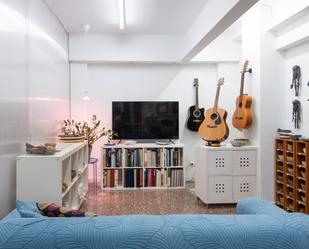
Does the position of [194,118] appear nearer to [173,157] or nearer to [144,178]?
[173,157]

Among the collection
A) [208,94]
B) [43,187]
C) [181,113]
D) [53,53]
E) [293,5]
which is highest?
[293,5]

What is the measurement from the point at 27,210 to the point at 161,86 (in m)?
4.40

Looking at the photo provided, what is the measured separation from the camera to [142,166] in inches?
205

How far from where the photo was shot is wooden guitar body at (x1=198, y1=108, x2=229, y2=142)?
167 inches

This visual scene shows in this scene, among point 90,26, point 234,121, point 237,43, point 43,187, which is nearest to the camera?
point 43,187

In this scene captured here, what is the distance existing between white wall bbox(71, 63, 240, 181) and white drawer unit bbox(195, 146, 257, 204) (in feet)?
5.50

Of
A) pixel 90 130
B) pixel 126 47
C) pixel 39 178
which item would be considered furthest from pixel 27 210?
pixel 126 47

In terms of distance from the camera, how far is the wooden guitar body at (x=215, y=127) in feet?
13.9

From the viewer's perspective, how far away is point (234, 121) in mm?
4461

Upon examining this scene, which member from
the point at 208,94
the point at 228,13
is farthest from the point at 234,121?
the point at 228,13

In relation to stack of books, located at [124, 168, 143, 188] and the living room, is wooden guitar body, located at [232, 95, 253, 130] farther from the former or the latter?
stack of books, located at [124, 168, 143, 188]

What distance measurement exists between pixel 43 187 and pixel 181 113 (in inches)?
140

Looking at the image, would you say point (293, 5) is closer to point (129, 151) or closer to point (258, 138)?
point (258, 138)

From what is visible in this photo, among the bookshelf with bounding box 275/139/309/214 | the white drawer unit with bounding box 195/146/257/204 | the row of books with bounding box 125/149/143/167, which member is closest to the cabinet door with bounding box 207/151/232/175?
the white drawer unit with bounding box 195/146/257/204
